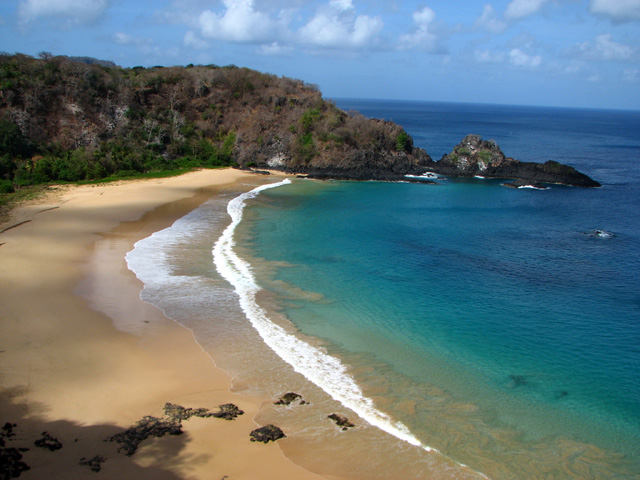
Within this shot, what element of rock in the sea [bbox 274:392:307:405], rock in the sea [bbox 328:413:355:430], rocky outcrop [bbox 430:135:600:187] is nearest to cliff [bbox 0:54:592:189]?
rocky outcrop [bbox 430:135:600:187]

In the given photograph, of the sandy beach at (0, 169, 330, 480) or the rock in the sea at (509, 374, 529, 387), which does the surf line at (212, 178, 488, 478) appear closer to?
the sandy beach at (0, 169, 330, 480)

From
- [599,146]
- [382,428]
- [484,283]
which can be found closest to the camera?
[382,428]

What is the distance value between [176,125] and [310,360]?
138 feet

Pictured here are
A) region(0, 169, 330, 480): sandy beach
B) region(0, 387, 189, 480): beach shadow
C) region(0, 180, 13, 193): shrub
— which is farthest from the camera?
region(0, 180, 13, 193): shrub

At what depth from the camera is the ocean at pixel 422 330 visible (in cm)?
1009

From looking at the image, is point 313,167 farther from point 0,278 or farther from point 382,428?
point 382,428

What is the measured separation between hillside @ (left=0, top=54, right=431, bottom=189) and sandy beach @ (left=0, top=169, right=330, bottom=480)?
855 inches

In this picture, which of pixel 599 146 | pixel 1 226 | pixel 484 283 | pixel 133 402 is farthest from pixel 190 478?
pixel 599 146

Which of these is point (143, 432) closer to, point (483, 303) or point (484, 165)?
point (483, 303)

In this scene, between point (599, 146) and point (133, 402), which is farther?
point (599, 146)

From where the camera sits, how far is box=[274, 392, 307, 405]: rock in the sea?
11117mm

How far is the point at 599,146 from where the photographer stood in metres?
82.5

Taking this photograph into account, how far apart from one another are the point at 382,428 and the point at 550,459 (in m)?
3.41

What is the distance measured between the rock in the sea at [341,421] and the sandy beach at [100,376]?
1.56m
